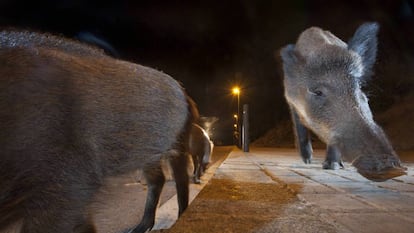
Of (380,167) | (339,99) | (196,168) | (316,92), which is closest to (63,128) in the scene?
(380,167)

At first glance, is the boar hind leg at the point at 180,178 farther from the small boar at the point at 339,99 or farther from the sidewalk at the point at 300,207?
the small boar at the point at 339,99

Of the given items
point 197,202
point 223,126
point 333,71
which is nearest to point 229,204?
point 197,202

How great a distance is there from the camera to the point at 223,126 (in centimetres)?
3538

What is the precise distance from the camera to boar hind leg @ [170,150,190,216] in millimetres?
2920

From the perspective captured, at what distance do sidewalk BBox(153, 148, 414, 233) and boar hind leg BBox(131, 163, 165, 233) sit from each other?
390 millimetres

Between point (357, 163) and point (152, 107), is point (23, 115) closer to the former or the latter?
point (152, 107)

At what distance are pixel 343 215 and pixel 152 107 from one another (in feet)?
3.88

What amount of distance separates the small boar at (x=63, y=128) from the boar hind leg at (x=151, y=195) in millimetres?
455

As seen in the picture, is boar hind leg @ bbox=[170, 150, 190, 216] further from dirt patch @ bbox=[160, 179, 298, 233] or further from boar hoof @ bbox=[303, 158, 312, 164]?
boar hoof @ bbox=[303, 158, 312, 164]

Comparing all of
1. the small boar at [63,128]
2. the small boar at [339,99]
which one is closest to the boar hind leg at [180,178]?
the small boar at [63,128]

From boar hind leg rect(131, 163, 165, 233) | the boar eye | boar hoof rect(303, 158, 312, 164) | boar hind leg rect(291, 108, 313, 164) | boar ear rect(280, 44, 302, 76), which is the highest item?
boar ear rect(280, 44, 302, 76)

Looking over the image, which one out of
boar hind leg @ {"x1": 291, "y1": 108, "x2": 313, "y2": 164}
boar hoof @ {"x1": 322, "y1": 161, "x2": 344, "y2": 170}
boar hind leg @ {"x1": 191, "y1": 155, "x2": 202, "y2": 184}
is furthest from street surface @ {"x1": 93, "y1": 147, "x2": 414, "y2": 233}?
boar hind leg @ {"x1": 191, "y1": 155, "x2": 202, "y2": 184}

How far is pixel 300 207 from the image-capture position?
80.7 inches

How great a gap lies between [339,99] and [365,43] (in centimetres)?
102
